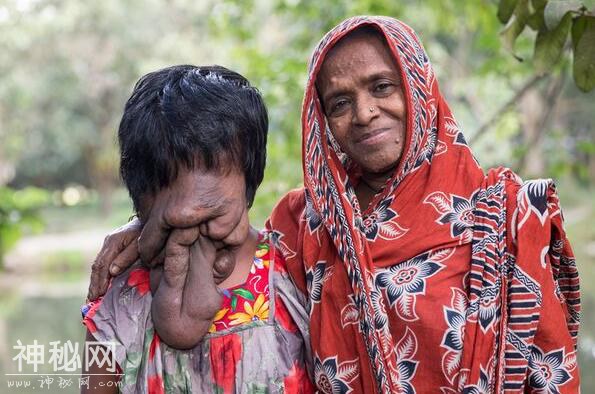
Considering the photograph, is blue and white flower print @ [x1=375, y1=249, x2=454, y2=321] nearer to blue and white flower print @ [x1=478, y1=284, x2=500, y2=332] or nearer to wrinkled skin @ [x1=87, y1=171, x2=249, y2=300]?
blue and white flower print @ [x1=478, y1=284, x2=500, y2=332]

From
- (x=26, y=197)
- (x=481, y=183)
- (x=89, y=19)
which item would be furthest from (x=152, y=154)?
(x=89, y=19)

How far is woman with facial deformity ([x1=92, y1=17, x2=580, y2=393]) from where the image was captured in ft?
5.43

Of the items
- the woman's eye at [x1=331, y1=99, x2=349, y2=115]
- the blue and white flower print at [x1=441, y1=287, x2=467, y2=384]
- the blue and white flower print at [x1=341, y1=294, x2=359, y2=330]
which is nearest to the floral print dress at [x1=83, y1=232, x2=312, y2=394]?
the blue and white flower print at [x1=341, y1=294, x2=359, y2=330]

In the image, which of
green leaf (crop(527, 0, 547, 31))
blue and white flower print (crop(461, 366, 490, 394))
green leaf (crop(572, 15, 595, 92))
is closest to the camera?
blue and white flower print (crop(461, 366, 490, 394))

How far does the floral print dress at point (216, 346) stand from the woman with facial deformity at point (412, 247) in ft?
0.28

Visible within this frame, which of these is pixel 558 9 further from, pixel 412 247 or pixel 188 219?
pixel 188 219

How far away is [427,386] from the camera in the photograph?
1703 mm

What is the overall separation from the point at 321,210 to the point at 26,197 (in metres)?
1.71

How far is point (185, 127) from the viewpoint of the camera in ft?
5.53

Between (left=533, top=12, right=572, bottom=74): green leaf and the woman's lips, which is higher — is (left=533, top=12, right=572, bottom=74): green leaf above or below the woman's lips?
above

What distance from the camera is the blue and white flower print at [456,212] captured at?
1732mm

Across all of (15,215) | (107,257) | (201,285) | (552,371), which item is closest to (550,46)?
(552,371)

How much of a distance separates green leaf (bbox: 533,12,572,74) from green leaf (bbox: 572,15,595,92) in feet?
0.09

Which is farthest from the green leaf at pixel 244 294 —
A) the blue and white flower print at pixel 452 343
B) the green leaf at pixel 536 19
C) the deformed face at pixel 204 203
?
the green leaf at pixel 536 19
